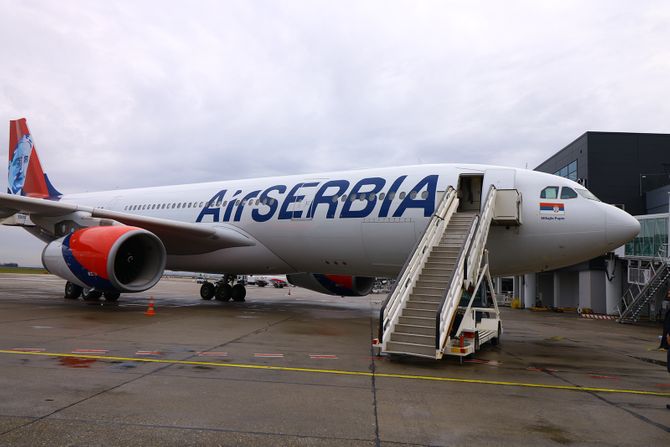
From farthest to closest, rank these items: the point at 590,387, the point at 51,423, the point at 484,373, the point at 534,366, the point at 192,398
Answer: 1. the point at 534,366
2. the point at 484,373
3. the point at 590,387
4. the point at 192,398
5. the point at 51,423

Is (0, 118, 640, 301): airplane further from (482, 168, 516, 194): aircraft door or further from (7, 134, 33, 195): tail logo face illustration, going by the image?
(7, 134, 33, 195): tail logo face illustration

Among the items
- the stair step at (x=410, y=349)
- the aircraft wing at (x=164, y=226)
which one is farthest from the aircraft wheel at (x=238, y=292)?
the stair step at (x=410, y=349)

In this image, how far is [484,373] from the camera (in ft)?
23.2

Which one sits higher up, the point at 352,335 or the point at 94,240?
the point at 94,240

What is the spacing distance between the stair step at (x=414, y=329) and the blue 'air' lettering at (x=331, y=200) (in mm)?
4294

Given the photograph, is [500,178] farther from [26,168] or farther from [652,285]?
[26,168]

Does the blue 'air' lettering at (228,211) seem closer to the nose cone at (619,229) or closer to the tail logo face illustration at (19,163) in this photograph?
the nose cone at (619,229)

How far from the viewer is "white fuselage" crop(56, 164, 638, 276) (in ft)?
35.0

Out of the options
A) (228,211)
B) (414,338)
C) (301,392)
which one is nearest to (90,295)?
(228,211)

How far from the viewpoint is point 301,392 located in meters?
5.54

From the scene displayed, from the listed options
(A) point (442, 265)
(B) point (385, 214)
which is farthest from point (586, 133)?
(A) point (442, 265)

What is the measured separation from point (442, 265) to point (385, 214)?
3.33 metres

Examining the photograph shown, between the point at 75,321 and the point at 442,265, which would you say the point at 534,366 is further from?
the point at 75,321

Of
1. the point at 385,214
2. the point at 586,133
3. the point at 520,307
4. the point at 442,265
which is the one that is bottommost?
the point at 520,307
